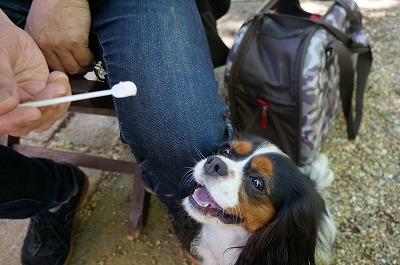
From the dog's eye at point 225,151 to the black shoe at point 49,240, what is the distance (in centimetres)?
80

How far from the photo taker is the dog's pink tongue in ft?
4.26

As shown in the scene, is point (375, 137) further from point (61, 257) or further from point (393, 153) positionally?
point (61, 257)

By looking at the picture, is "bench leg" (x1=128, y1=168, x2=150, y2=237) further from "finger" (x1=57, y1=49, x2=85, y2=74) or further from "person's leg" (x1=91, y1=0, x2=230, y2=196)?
"finger" (x1=57, y1=49, x2=85, y2=74)

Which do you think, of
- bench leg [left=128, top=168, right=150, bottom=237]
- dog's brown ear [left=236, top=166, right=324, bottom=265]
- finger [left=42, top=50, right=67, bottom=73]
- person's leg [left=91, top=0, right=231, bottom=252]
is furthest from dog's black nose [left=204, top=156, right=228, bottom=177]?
bench leg [left=128, top=168, right=150, bottom=237]

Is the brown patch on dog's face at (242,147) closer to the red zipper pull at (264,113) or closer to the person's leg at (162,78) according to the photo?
the person's leg at (162,78)

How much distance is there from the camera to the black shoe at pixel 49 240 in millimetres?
1653

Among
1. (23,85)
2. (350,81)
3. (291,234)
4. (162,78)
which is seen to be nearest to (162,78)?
(162,78)

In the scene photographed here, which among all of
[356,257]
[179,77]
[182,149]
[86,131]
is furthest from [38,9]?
[356,257]

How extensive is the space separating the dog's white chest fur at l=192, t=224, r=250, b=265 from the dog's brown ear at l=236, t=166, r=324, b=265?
0.08 m

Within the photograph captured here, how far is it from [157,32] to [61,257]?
1.04m

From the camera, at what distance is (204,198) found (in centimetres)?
133

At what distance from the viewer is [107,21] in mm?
1276

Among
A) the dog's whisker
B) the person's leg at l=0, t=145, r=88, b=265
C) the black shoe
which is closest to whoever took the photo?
the dog's whisker

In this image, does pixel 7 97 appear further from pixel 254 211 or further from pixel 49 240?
pixel 49 240
